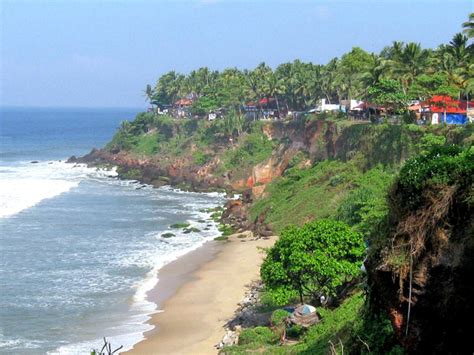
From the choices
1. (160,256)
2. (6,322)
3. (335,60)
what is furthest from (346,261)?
(335,60)

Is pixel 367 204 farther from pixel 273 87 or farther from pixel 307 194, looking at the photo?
pixel 273 87

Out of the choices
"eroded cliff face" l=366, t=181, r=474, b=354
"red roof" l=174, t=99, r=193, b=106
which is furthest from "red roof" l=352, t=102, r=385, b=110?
"red roof" l=174, t=99, r=193, b=106

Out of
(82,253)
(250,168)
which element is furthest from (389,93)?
(250,168)

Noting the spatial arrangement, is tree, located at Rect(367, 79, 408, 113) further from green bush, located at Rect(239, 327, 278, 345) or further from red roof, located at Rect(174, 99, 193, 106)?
red roof, located at Rect(174, 99, 193, 106)

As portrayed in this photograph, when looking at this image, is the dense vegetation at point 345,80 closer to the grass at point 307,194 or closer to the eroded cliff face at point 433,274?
the grass at point 307,194

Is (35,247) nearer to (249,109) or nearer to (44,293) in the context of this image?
(44,293)

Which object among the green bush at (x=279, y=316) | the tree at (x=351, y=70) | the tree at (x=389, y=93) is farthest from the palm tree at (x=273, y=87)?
the green bush at (x=279, y=316)
